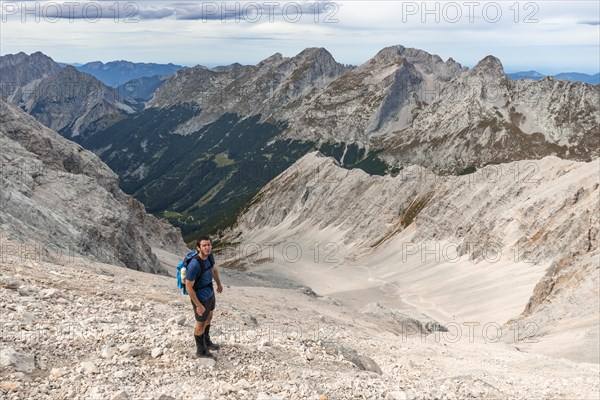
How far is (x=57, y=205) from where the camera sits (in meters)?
60.5

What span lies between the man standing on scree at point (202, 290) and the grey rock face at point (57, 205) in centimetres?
2112

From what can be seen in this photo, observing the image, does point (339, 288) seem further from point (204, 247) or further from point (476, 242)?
point (204, 247)

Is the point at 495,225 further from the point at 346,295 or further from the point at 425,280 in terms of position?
the point at 346,295

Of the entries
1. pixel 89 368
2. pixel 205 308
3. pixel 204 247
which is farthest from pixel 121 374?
pixel 204 247

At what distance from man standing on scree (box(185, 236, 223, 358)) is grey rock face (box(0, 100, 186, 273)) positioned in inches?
831

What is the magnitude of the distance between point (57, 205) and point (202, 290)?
2027 inches

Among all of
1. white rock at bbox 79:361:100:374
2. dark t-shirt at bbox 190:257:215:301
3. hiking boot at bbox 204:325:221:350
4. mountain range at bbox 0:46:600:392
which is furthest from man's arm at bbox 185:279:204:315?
white rock at bbox 79:361:100:374

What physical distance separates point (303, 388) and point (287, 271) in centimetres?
10818

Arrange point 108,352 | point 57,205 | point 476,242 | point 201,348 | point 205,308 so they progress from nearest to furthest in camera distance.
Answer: point 108,352
point 201,348
point 205,308
point 57,205
point 476,242

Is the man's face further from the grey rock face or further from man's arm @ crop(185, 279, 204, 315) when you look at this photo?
the grey rock face

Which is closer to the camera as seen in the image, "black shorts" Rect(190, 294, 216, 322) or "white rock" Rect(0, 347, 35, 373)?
"white rock" Rect(0, 347, 35, 373)

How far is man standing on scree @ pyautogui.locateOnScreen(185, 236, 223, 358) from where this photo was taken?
15539 millimetres

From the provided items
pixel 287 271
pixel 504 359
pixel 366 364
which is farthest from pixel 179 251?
pixel 366 364

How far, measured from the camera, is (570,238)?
87312 mm
